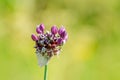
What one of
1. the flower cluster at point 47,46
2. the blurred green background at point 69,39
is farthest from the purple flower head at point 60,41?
the blurred green background at point 69,39

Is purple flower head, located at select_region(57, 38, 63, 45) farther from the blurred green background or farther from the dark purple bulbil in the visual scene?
the blurred green background

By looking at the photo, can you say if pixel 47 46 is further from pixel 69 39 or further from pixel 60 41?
pixel 69 39

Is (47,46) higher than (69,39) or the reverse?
the reverse

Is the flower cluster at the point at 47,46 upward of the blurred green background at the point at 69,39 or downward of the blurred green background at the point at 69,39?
downward

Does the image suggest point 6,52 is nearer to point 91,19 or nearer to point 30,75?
point 30,75

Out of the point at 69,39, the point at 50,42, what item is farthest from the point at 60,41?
the point at 69,39

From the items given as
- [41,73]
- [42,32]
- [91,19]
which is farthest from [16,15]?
[42,32]

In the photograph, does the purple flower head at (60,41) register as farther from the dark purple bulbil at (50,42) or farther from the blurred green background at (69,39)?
the blurred green background at (69,39)

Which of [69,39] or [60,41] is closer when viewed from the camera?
[60,41]
